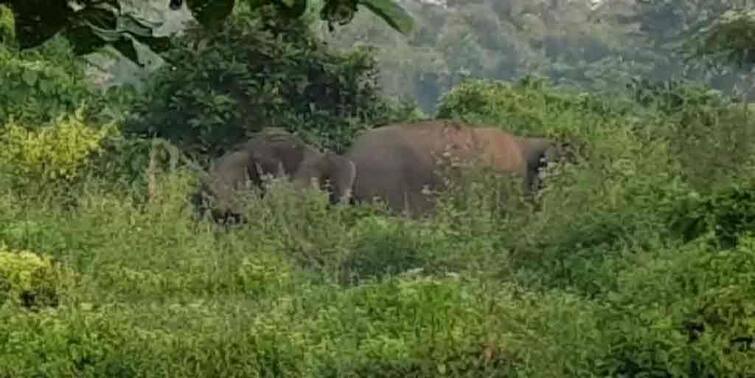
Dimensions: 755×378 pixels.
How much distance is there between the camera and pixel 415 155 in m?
13.4

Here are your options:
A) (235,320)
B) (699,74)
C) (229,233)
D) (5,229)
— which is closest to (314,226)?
(229,233)

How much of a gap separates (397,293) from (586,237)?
5.14 ft

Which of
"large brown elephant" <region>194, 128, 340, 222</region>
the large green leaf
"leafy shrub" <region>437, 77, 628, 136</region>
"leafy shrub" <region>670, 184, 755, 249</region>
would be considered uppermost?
"leafy shrub" <region>437, 77, 628, 136</region>

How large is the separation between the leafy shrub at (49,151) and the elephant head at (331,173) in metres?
1.47

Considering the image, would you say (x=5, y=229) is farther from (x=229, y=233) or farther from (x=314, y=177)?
(x=314, y=177)

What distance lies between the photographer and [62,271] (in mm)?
7500

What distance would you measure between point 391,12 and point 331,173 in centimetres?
1087

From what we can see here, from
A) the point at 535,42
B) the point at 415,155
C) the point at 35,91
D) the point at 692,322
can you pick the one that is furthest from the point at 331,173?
the point at 535,42

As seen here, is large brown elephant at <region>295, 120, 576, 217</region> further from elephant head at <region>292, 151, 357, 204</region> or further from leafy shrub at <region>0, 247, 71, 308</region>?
leafy shrub at <region>0, 247, 71, 308</region>

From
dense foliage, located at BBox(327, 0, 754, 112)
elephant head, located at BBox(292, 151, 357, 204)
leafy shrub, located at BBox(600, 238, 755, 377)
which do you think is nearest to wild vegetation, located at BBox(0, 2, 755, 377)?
leafy shrub, located at BBox(600, 238, 755, 377)

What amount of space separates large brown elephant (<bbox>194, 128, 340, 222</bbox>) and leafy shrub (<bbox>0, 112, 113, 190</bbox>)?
89 centimetres

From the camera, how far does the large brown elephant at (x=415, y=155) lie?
12.7m

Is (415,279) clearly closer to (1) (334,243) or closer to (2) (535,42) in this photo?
(1) (334,243)

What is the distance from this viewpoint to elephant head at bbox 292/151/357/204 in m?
11.9
